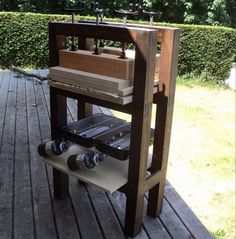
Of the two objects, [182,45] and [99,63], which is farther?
[182,45]

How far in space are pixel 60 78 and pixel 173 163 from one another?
2128 mm

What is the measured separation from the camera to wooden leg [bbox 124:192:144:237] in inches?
74.5

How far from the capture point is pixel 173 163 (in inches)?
146

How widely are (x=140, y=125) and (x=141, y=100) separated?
0.13m

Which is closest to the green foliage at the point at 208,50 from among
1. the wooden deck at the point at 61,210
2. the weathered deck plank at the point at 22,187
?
the weathered deck plank at the point at 22,187

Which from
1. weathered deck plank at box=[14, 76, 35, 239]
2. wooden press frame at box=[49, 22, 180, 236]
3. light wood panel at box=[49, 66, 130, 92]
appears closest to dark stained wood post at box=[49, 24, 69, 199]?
wooden press frame at box=[49, 22, 180, 236]

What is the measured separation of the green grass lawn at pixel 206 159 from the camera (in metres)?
2.91

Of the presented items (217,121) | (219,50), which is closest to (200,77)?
(219,50)

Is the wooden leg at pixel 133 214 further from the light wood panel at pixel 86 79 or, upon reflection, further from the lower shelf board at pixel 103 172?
the light wood panel at pixel 86 79

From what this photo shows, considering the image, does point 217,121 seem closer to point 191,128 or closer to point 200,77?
point 191,128

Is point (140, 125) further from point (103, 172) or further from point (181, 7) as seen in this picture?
point (181, 7)

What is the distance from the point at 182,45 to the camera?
791 cm

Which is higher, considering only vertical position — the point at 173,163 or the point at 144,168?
the point at 144,168

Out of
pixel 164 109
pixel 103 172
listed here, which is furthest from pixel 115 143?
pixel 164 109
